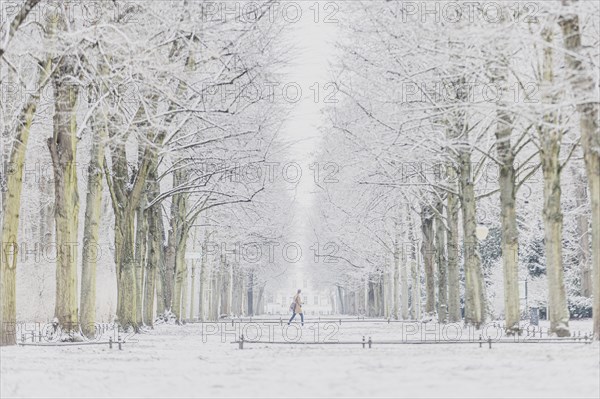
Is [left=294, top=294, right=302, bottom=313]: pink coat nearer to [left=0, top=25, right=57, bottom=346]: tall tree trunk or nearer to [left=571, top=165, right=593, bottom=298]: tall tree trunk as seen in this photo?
[left=571, top=165, right=593, bottom=298]: tall tree trunk

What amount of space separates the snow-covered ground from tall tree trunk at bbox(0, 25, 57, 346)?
81cm

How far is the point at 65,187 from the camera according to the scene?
72.1 ft

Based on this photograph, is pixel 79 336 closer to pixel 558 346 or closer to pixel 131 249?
pixel 131 249

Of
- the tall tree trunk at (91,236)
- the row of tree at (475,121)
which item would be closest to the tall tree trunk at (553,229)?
the row of tree at (475,121)

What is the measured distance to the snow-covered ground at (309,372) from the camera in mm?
11648

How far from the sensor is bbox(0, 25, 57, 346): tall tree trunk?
20031 millimetres

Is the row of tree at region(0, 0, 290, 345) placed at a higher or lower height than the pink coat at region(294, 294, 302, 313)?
higher

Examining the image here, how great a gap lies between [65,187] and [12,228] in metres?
2.01

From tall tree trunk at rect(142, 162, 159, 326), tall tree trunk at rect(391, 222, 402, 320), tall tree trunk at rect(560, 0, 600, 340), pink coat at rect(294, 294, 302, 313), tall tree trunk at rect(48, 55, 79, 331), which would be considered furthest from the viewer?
tall tree trunk at rect(391, 222, 402, 320)

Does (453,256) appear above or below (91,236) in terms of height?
below

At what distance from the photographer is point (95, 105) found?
2203cm

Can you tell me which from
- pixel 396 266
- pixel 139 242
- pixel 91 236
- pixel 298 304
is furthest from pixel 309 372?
pixel 396 266

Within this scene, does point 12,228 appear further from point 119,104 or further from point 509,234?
point 509,234

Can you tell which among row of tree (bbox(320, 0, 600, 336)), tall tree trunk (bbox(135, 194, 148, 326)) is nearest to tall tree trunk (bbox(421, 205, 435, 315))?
row of tree (bbox(320, 0, 600, 336))
